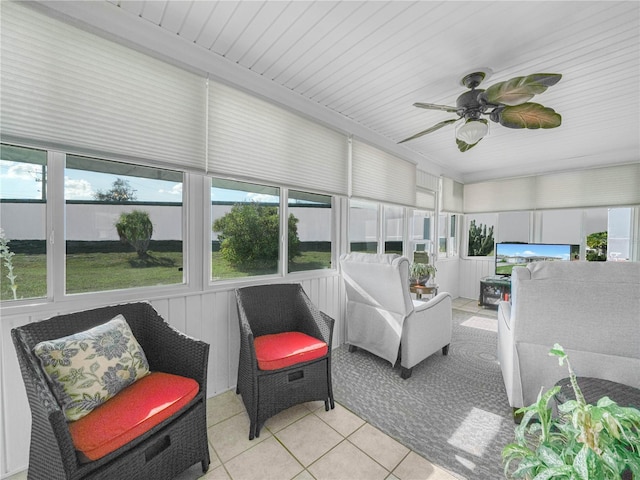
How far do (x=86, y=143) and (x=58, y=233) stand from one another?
570 mm

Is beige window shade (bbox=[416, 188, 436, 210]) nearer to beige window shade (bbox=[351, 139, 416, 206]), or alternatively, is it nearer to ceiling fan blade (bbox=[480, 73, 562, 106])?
A: beige window shade (bbox=[351, 139, 416, 206])

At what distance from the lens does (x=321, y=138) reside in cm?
297

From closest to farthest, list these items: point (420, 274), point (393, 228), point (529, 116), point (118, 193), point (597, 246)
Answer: point (118, 193) < point (529, 116) < point (420, 274) < point (393, 228) < point (597, 246)

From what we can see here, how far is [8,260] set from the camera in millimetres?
1553

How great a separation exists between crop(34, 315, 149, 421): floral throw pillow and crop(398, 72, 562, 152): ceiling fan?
2426 millimetres

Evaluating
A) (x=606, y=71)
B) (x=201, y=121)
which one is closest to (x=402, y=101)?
(x=606, y=71)

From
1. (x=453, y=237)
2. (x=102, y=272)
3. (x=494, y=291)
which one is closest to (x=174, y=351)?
(x=102, y=272)

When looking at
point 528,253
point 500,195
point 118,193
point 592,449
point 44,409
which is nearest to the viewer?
point 592,449

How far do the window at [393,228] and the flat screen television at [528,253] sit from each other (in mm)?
1858

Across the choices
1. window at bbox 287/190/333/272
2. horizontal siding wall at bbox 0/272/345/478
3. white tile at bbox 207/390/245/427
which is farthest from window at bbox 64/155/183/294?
window at bbox 287/190/333/272

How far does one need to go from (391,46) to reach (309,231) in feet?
6.13

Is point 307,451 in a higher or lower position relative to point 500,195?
lower

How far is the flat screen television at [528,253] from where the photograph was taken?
4422 millimetres

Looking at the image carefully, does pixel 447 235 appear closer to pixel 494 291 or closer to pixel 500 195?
pixel 500 195
